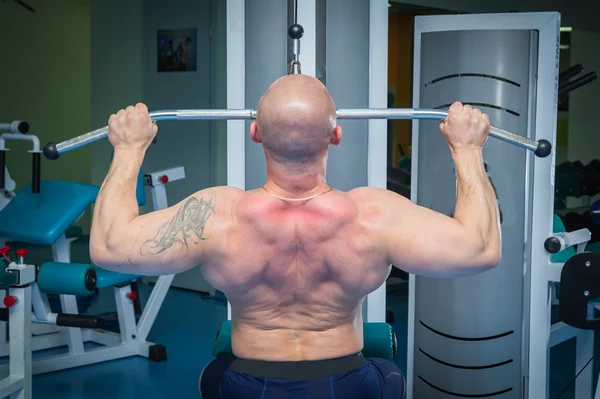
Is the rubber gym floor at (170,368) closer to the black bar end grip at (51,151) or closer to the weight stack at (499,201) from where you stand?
the weight stack at (499,201)

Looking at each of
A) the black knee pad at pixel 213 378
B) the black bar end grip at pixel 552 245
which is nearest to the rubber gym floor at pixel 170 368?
the black bar end grip at pixel 552 245

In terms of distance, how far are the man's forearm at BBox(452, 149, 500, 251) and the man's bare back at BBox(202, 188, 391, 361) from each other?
194mm

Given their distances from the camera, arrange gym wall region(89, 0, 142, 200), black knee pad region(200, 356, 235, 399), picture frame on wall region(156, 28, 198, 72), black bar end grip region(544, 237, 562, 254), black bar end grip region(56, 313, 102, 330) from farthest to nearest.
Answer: gym wall region(89, 0, 142, 200)
picture frame on wall region(156, 28, 198, 72)
black bar end grip region(56, 313, 102, 330)
black bar end grip region(544, 237, 562, 254)
black knee pad region(200, 356, 235, 399)

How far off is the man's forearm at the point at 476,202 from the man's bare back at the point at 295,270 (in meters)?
0.19

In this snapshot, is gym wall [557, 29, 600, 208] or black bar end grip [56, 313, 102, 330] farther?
gym wall [557, 29, 600, 208]

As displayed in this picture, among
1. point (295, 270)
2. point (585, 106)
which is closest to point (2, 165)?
point (295, 270)

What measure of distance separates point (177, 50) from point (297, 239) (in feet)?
13.9

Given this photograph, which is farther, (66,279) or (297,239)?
(66,279)

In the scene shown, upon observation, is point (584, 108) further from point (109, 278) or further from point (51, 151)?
point (51, 151)

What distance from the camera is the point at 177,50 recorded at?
543 cm

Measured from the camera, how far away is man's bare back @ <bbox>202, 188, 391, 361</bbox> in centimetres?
147

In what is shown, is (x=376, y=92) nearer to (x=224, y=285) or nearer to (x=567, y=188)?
(x=224, y=285)

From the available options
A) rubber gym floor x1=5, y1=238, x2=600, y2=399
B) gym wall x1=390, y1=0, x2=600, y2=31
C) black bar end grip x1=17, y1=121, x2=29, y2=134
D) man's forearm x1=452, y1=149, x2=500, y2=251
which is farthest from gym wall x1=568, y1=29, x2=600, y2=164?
man's forearm x1=452, y1=149, x2=500, y2=251

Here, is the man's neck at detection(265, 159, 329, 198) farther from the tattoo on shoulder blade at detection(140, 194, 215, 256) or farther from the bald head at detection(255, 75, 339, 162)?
the tattoo on shoulder blade at detection(140, 194, 215, 256)
